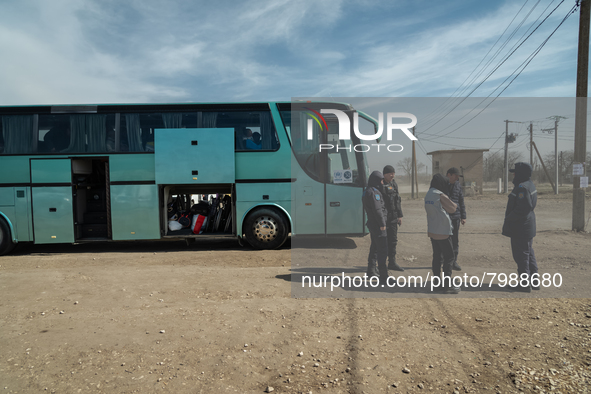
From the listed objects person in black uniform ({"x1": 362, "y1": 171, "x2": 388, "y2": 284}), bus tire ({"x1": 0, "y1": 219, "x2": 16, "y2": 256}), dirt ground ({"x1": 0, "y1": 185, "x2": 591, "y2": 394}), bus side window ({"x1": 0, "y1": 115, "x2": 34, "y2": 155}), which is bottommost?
dirt ground ({"x1": 0, "y1": 185, "x2": 591, "y2": 394})

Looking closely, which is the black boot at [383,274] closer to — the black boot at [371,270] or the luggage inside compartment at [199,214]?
the black boot at [371,270]

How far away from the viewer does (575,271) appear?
21.1ft

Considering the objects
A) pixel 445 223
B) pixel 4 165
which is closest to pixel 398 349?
pixel 445 223

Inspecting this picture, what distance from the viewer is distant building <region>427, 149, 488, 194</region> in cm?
600

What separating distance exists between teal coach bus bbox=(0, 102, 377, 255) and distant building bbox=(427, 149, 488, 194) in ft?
7.72

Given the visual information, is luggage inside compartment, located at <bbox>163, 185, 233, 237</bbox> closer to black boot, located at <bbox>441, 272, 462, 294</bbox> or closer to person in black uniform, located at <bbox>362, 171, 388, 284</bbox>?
person in black uniform, located at <bbox>362, 171, 388, 284</bbox>

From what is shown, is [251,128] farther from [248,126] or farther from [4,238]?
[4,238]

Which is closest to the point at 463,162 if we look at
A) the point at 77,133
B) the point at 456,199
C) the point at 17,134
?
the point at 456,199

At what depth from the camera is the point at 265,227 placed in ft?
28.2

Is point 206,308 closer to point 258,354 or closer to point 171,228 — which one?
point 258,354

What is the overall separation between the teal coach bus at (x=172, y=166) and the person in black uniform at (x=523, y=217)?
3.54m

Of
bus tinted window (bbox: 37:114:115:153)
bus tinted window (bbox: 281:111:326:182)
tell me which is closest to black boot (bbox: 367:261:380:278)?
bus tinted window (bbox: 281:111:326:182)

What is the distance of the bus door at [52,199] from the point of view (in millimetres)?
8320

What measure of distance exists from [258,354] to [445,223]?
321cm
